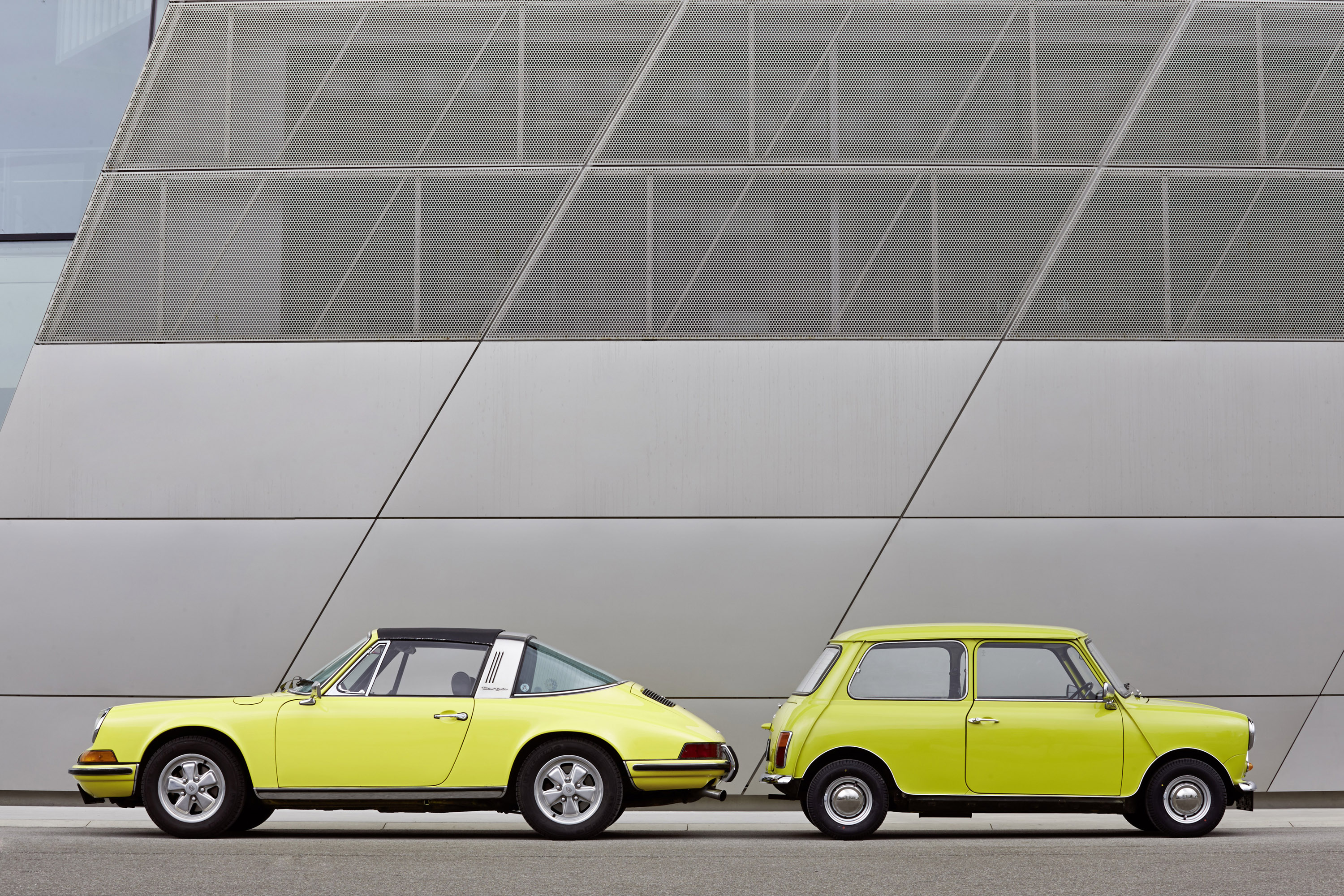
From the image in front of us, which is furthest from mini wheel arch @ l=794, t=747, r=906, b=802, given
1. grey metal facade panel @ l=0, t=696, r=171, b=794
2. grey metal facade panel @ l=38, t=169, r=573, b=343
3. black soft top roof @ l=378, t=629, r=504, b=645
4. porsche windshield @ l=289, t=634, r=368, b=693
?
grey metal facade panel @ l=0, t=696, r=171, b=794

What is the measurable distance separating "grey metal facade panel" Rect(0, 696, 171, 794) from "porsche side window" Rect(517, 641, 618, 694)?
15.5ft

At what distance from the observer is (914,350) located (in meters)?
11.4

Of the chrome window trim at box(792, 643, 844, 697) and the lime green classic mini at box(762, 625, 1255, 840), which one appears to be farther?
the chrome window trim at box(792, 643, 844, 697)

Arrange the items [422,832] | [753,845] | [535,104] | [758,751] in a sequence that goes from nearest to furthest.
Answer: [753,845] < [422,832] < [758,751] < [535,104]

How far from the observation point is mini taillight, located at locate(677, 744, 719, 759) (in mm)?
7996

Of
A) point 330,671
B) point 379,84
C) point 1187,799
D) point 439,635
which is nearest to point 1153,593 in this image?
point 1187,799

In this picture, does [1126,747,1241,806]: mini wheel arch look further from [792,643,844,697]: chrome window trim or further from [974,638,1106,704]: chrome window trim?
[792,643,844,697]: chrome window trim

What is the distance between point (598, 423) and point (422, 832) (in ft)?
13.5

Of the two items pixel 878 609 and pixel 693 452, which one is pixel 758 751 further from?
pixel 693 452

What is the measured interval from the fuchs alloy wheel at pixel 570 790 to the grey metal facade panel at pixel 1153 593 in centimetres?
370

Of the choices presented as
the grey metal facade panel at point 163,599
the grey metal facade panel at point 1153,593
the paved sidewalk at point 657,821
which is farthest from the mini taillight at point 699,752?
the grey metal facade panel at point 163,599

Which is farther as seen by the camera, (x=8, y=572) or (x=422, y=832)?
(x=8, y=572)

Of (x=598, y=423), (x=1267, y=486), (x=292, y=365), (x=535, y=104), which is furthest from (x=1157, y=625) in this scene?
(x=292, y=365)

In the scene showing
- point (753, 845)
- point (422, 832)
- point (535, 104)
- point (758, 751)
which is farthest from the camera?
point (535, 104)
